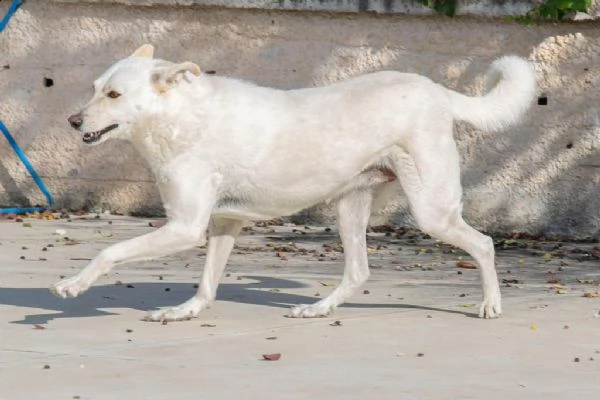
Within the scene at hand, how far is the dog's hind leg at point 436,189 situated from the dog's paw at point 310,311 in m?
0.67

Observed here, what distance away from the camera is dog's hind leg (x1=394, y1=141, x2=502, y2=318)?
8414 mm

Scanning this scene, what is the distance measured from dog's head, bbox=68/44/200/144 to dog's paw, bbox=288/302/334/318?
1289mm

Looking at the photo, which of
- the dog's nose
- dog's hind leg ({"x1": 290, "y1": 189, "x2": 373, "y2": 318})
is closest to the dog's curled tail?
dog's hind leg ({"x1": 290, "y1": 189, "x2": 373, "y2": 318})

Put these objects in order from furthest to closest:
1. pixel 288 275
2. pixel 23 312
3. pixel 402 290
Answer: pixel 288 275
pixel 402 290
pixel 23 312

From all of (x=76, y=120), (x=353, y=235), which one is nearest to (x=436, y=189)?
(x=353, y=235)

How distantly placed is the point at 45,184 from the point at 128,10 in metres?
1.68

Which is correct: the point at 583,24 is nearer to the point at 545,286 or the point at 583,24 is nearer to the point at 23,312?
the point at 545,286

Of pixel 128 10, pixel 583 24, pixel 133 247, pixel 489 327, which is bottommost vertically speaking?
pixel 489 327

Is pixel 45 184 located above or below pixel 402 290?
above

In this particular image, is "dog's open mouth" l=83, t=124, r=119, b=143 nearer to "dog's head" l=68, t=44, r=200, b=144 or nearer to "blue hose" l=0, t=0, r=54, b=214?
"dog's head" l=68, t=44, r=200, b=144

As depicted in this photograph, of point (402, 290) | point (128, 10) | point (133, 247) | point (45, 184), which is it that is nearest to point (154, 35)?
point (128, 10)

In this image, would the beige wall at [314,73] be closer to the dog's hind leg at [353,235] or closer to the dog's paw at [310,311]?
the dog's hind leg at [353,235]

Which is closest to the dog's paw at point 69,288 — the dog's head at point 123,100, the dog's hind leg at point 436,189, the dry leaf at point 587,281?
the dog's head at point 123,100

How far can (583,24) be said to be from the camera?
39.8 ft
